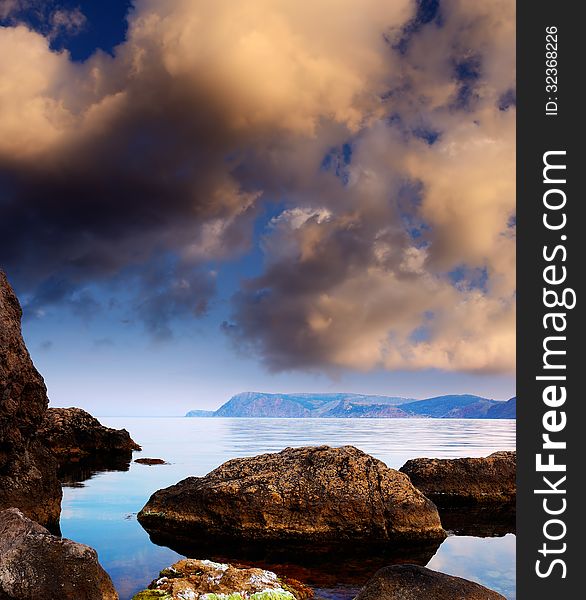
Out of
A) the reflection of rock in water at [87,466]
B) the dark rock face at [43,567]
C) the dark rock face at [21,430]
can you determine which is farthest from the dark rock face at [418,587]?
the reflection of rock in water at [87,466]

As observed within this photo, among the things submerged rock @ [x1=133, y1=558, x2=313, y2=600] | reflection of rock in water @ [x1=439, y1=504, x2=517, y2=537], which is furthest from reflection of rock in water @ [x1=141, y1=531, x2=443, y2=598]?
reflection of rock in water @ [x1=439, y1=504, x2=517, y2=537]

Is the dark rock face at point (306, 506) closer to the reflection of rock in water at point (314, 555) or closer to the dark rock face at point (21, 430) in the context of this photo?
the reflection of rock in water at point (314, 555)

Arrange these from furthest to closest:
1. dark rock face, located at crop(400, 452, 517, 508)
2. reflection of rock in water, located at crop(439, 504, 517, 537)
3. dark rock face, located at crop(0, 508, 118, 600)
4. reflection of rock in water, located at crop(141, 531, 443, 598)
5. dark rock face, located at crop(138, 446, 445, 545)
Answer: dark rock face, located at crop(400, 452, 517, 508)
reflection of rock in water, located at crop(439, 504, 517, 537)
dark rock face, located at crop(138, 446, 445, 545)
reflection of rock in water, located at crop(141, 531, 443, 598)
dark rock face, located at crop(0, 508, 118, 600)

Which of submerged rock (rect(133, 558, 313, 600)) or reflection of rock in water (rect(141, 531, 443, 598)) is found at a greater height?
submerged rock (rect(133, 558, 313, 600))

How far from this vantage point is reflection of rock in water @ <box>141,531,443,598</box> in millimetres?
10562

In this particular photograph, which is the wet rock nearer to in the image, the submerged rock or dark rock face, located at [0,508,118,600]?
the submerged rock

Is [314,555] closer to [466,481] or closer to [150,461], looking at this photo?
[466,481]

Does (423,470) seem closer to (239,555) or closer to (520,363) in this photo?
(239,555)

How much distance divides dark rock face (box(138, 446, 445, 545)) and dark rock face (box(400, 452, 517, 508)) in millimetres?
4827

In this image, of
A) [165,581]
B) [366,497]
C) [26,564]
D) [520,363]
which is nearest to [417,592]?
[520,363]

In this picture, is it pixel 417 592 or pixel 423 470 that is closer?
pixel 417 592

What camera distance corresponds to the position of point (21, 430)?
12719 millimetres

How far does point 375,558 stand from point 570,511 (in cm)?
543

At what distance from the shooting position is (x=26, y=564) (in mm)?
7289
